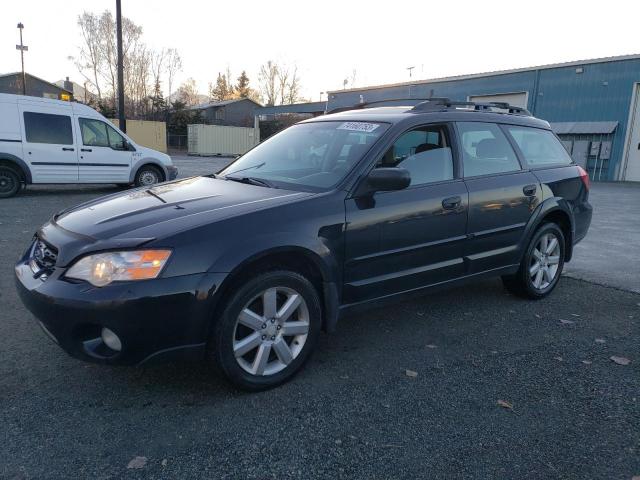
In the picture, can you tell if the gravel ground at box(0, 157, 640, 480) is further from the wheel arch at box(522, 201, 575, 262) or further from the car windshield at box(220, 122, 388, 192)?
the car windshield at box(220, 122, 388, 192)

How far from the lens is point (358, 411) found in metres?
2.80

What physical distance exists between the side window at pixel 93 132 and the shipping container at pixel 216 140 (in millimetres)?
25253

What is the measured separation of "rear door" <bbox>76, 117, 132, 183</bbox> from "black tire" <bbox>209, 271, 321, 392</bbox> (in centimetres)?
980

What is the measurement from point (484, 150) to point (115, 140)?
32.1 feet

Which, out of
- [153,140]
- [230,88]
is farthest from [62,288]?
[230,88]

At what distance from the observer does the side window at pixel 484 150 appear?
405 cm

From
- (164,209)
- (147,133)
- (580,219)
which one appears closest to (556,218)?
(580,219)

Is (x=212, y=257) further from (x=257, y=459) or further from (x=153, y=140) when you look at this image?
(x=153, y=140)

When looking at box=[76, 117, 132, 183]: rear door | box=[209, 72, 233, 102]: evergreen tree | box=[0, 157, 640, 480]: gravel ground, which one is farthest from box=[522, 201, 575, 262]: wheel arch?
box=[209, 72, 233, 102]: evergreen tree

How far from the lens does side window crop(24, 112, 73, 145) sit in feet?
34.1

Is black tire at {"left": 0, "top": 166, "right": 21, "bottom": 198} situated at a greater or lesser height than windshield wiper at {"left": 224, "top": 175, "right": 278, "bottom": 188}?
lesser

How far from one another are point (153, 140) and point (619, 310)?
33.3 meters

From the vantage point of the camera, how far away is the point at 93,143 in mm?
11242

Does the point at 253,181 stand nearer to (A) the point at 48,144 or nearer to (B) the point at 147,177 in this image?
(A) the point at 48,144
